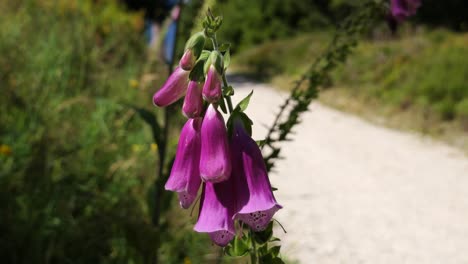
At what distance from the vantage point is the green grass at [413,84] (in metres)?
7.67

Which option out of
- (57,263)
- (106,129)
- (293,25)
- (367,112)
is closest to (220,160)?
(57,263)

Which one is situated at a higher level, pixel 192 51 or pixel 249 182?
pixel 192 51

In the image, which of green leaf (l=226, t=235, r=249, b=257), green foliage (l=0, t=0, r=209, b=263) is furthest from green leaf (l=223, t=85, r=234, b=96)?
green foliage (l=0, t=0, r=209, b=263)

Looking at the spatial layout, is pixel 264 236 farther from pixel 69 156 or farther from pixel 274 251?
pixel 69 156

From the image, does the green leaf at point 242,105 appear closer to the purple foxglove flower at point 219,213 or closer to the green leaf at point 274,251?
the purple foxglove flower at point 219,213

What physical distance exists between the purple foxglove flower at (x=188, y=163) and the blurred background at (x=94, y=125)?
42 centimetres

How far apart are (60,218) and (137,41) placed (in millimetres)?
4188

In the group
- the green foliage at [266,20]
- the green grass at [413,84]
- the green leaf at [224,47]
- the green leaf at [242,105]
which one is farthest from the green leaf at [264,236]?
the green foliage at [266,20]

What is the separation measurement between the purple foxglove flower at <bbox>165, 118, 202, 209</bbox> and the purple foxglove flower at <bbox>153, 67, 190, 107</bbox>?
6 centimetres

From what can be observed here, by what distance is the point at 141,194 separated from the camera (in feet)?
10.9

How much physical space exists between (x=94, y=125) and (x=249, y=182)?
2897 millimetres

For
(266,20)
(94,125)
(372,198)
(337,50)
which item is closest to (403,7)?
(337,50)

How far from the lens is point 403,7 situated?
164cm

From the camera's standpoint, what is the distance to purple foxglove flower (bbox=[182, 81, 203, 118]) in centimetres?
92
